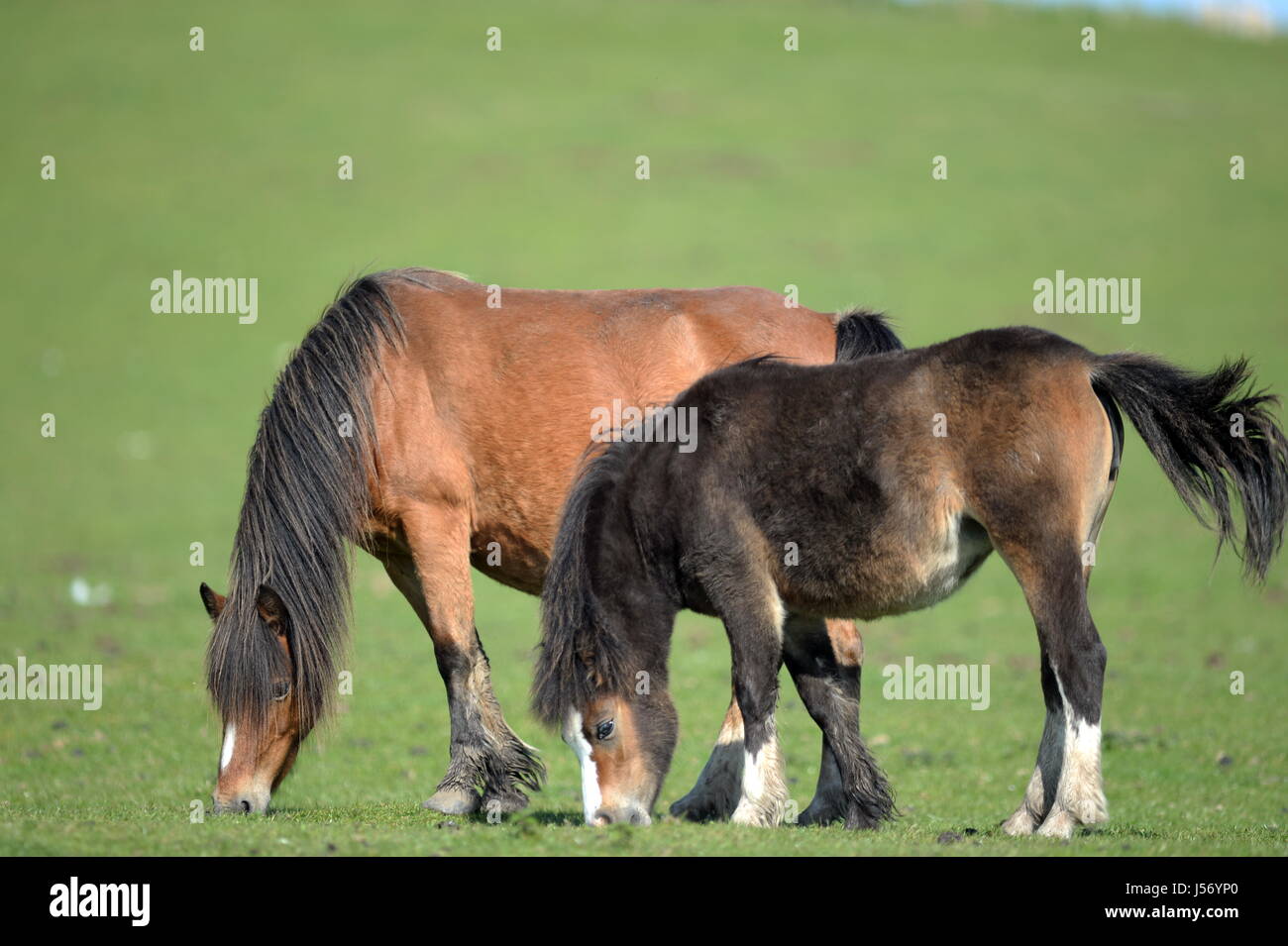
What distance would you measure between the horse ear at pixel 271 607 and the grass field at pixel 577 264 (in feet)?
2.48

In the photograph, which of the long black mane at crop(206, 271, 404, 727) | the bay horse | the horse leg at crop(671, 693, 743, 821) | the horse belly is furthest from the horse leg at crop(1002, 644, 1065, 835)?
the long black mane at crop(206, 271, 404, 727)

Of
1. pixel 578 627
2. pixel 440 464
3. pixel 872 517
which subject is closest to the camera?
pixel 872 517

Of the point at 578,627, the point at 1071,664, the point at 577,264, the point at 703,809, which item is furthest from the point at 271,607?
the point at 577,264

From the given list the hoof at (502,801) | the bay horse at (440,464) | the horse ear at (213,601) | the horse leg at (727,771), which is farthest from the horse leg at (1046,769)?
the horse ear at (213,601)

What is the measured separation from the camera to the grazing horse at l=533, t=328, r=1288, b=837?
21.5 ft

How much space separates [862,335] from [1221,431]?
269 centimetres

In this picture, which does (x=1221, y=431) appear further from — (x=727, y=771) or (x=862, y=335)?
(x=727, y=771)

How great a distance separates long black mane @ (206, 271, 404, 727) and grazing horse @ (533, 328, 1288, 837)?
61.7 inches

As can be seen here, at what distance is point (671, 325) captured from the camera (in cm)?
903

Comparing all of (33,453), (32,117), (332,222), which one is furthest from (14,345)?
(32,117)

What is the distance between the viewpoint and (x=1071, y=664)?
21.2 feet

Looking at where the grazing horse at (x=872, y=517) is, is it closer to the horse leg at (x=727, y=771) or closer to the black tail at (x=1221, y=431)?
the black tail at (x=1221, y=431)

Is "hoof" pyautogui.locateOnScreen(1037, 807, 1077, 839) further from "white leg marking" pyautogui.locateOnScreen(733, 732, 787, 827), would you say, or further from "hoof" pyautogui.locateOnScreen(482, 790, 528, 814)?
"hoof" pyautogui.locateOnScreen(482, 790, 528, 814)

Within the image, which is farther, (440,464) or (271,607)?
(440,464)
